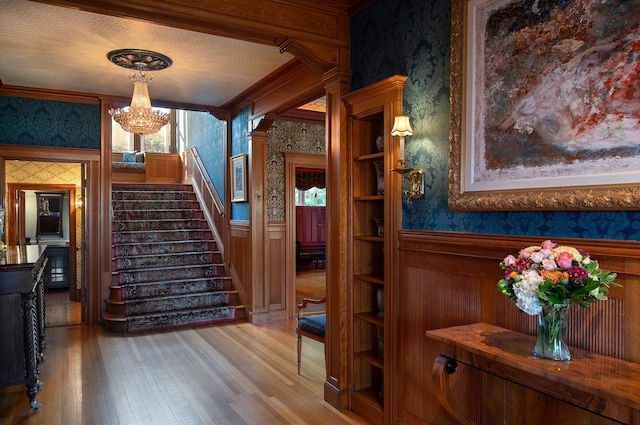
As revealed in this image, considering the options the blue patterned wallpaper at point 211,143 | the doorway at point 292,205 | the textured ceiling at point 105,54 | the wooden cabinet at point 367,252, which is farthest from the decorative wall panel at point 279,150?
the wooden cabinet at point 367,252

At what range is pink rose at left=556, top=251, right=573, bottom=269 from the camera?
5.85ft

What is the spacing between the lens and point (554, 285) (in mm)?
1803

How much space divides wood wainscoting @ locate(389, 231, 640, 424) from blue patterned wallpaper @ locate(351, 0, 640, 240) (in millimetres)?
91

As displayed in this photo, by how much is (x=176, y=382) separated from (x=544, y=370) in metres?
3.32

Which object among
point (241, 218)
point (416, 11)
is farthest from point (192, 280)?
point (416, 11)

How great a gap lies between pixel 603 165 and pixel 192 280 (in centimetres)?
588

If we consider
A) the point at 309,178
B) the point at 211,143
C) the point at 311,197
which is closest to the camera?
the point at 211,143

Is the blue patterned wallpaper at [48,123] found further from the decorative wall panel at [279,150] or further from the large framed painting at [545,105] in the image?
the large framed painting at [545,105]

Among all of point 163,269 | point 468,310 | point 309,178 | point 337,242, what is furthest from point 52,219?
point 468,310

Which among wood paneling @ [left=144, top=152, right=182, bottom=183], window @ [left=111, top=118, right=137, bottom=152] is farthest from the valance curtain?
window @ [left=111, top=118, right=137, bottom=152]

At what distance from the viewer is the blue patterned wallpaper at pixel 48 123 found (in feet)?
19.3

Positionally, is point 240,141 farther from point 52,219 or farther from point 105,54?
point 52,219

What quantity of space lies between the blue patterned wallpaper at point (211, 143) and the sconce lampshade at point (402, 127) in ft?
15.5

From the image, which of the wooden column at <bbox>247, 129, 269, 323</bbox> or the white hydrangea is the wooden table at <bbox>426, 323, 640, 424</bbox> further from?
the wooden column at <bbox>247, 129, 269, 323</bbox>
